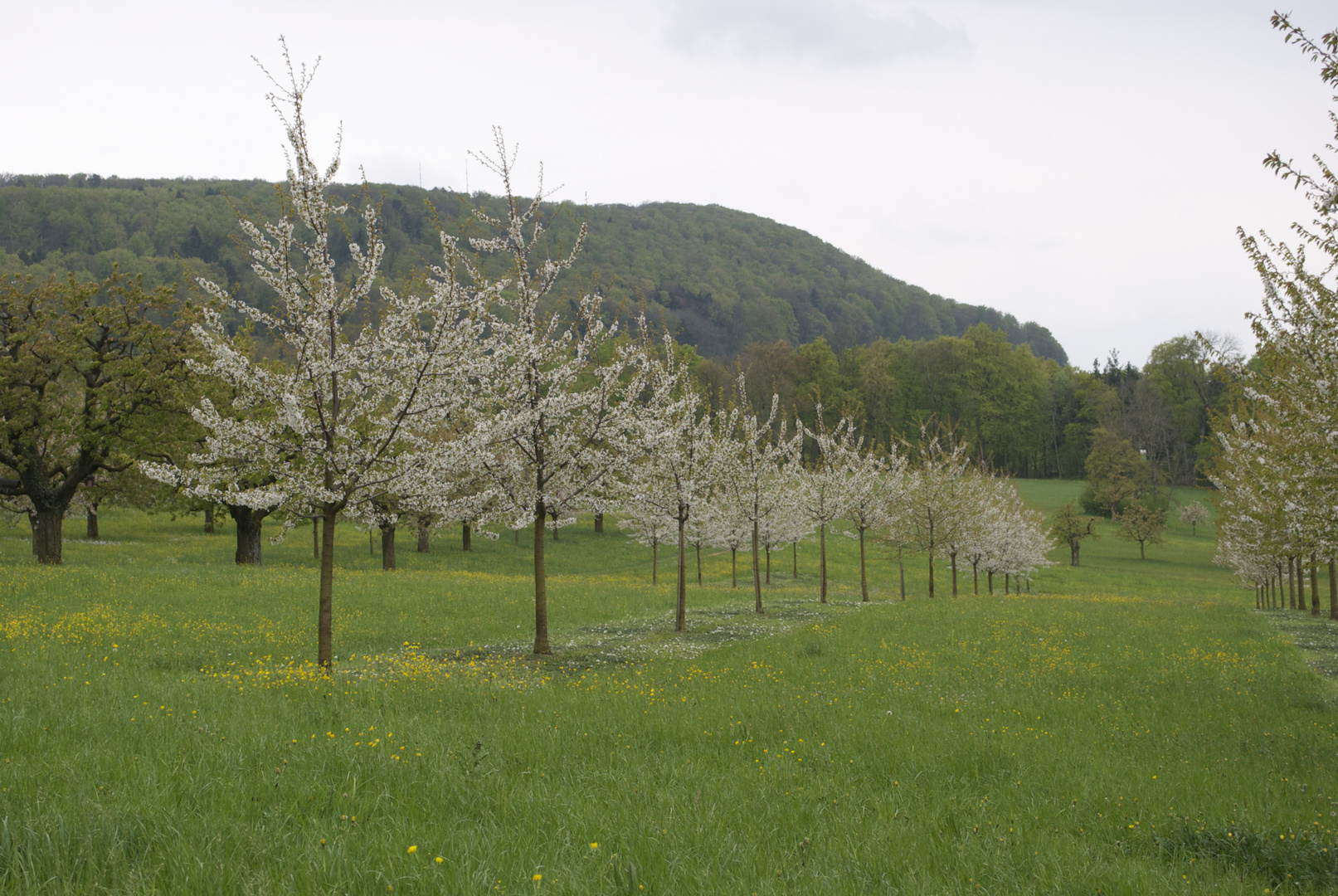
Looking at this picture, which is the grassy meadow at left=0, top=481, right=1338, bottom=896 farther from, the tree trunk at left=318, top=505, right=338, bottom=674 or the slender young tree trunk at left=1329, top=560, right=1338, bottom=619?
the slender young tree trunk at left=1329, top=560, right=1338, bottom=619

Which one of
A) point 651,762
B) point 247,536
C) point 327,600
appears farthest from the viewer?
point 247,536

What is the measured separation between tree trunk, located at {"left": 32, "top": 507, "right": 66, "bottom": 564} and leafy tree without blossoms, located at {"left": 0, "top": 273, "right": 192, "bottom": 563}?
3 centimetres

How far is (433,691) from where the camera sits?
31.9 feet

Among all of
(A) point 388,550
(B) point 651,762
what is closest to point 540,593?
(B) point 651,762

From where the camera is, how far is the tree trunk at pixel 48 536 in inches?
1014

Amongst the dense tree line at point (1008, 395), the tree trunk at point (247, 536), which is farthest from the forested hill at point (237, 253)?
the tree trunk at point (247, 536)

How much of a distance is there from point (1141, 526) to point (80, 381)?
7241cm

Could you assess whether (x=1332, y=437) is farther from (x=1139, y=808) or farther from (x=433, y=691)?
(x=433, y=691)

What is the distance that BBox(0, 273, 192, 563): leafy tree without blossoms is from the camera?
941 inches

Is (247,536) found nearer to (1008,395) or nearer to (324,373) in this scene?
(324,373)

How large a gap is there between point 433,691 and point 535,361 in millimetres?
7233

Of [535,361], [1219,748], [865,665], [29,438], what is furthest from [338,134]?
[29,438]

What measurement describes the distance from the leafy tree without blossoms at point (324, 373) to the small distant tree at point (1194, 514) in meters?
85.0

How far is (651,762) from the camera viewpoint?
7.22m
